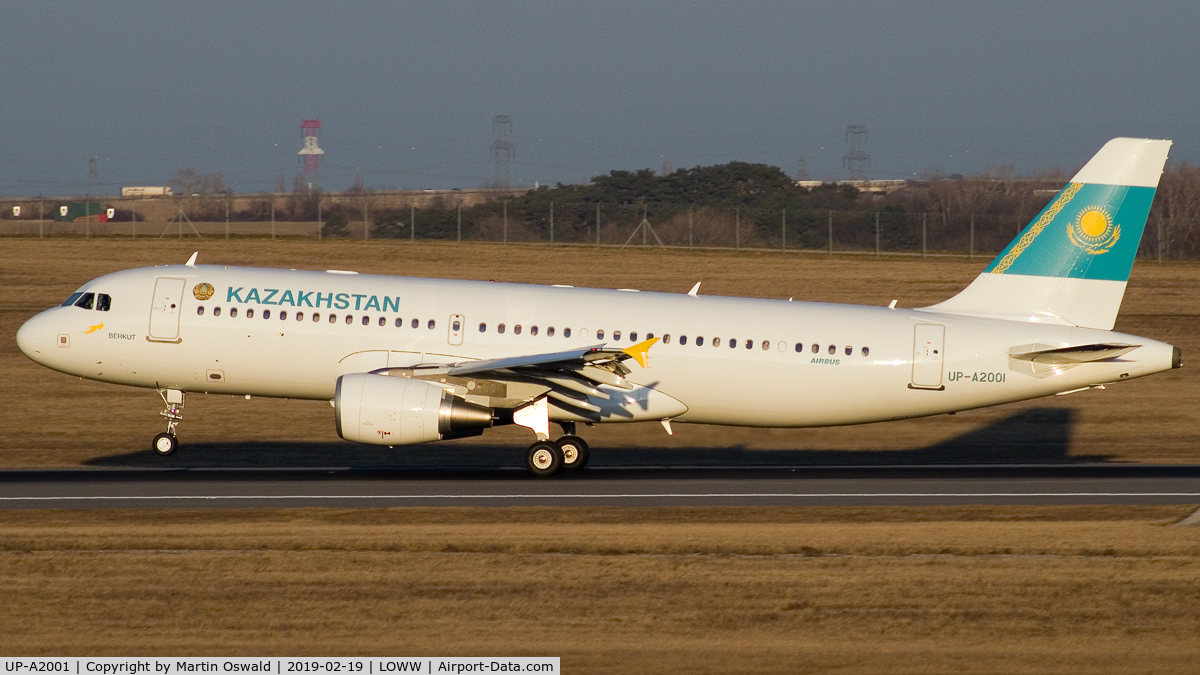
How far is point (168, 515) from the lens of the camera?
2108 cm

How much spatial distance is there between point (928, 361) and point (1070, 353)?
8.54ft

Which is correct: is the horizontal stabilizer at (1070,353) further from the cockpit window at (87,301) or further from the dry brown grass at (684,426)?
the cockpit window at (87,301)

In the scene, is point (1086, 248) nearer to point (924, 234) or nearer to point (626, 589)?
point (626, 589)

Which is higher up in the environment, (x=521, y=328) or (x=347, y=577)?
(x=521, y=328)

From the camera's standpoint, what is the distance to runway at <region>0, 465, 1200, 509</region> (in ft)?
74.7

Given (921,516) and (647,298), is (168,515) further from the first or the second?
(921,516)

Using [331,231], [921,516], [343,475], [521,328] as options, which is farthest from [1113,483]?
[331,231]

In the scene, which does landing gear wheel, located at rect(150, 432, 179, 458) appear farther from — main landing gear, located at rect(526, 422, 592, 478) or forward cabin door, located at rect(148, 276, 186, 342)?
main landing gear, located at rect(526, 422, 592, 478)

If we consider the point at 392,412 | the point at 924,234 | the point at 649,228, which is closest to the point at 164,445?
the point at 392,412

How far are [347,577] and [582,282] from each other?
38034mm

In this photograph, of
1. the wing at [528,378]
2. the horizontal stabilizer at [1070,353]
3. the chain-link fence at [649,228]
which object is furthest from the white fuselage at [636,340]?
the chain-link fence at [649,228]

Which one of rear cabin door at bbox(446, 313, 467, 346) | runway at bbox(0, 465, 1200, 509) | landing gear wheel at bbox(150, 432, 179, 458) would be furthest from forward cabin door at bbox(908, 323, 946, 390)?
landing gear wheel at bbox(150, 432, 179, 458)

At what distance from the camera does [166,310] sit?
26.2 meters

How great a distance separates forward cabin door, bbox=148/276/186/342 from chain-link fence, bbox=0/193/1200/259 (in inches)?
1589
